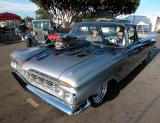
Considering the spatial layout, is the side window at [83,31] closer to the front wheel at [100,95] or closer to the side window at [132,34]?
the side window at [132,34]

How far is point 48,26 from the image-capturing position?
16594 mm

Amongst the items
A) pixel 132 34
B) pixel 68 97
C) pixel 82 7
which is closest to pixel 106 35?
pixel 132 34

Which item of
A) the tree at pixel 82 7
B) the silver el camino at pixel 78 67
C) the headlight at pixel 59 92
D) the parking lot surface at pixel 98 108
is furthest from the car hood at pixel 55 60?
the tree at pixel 82 7

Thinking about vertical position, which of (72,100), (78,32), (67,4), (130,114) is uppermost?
(67,4)

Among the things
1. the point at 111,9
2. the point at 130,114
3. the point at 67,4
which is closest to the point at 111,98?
the point at 130,114

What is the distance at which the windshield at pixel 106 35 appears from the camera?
15.9 ft

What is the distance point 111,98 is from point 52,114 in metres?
1.36

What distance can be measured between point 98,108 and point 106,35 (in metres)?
1.81

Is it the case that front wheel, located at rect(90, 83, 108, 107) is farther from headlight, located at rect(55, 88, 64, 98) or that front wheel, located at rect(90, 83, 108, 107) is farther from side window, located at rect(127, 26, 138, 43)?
side window, located at rect(127, 26, 138, 43)

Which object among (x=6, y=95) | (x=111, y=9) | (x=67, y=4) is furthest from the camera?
(x=111, y=9)

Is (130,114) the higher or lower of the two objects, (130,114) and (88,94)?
the lower

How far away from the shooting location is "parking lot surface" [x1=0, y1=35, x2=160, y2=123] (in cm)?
361

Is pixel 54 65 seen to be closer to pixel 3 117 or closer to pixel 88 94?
pixel 88 94

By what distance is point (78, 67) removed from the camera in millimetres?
3410
